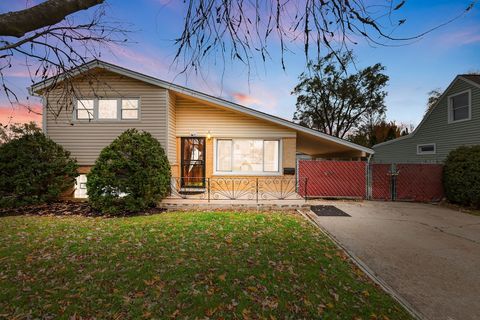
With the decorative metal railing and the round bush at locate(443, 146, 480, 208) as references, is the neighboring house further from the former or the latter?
the decorative metal railing

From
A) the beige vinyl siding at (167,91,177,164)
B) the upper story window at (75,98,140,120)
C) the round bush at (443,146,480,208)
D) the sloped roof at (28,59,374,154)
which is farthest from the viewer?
the beige vinyl siding at (167,91,177,164)

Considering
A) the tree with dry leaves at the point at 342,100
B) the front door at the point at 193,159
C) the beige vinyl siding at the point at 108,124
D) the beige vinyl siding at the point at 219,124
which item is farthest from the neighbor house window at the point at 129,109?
the tree with dry leaves at the point at 342,100

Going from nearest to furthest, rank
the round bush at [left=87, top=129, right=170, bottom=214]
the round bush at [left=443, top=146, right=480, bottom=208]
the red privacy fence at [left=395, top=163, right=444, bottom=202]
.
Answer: the round bush at [left=87, top=129, right=170, bottom=214], the round bush at [left=443, top=146, right=480, bottom=208], the red privacy fence at [left=395, top=163, right=444, bottom=202]

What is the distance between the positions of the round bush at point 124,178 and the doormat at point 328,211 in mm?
5774

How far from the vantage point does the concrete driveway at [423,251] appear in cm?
303

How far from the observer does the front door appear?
10680mm

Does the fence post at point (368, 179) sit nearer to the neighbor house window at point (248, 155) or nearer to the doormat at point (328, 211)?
the doormat at point (328, 211)

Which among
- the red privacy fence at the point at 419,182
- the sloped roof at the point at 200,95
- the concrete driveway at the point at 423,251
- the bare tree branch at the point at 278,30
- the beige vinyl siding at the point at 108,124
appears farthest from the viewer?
the red privacy fence at the point at 419,182

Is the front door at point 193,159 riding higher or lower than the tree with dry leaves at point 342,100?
lower

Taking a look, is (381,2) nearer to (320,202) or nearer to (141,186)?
(141,186)

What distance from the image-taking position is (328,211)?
790cm

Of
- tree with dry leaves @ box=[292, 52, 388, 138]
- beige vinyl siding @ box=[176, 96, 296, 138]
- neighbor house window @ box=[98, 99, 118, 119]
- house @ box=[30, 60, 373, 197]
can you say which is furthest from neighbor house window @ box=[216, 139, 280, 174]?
tree with dry leaves @ box=[292, 52, 388, 138]

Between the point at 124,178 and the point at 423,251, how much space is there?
8.41 metres

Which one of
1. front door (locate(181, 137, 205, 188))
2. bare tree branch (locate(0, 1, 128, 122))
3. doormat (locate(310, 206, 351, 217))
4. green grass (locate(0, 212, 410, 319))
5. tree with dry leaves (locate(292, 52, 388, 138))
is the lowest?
green grass (locate(0, 212, 410, 319))
